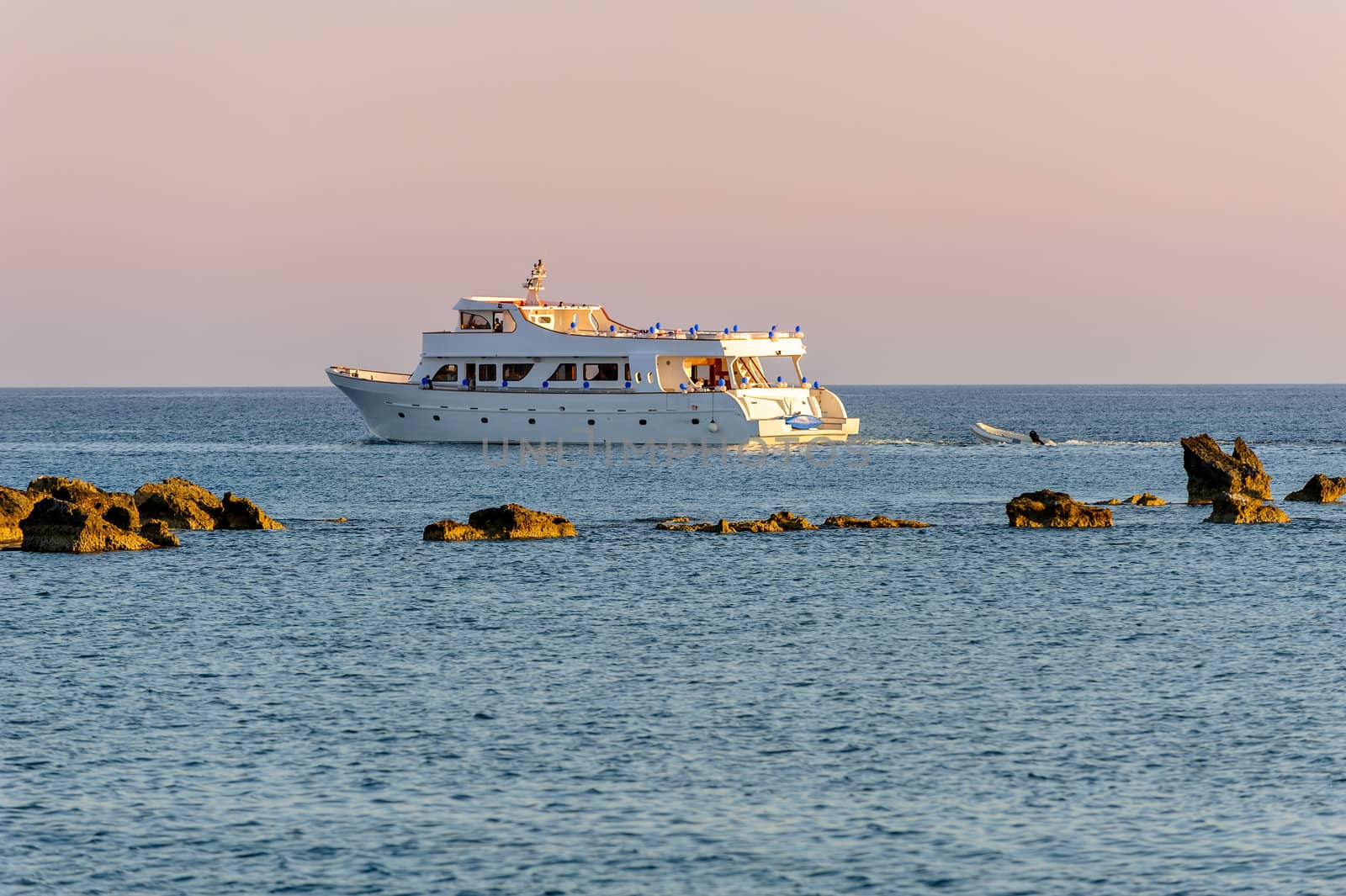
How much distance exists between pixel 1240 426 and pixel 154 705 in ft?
328

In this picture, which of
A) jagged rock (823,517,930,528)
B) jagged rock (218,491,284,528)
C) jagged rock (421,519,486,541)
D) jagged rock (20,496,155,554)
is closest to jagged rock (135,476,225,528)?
jagged rock (218,491,284,528)

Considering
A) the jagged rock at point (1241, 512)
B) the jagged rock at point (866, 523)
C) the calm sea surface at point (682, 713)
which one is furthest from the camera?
the jagged rock at point (866, 523)

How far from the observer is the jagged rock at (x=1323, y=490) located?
4488cm

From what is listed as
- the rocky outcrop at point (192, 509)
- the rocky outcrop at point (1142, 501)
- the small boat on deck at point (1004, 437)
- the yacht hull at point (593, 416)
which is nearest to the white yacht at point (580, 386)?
the yacht hull at point (593, 416)

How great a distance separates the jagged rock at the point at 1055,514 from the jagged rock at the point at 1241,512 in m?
2.69

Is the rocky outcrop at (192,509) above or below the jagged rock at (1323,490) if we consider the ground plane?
below

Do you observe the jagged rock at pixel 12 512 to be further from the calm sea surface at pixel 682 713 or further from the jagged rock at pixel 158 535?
the jagged rock at pixel 158 535

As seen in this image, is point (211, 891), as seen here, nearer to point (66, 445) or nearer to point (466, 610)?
point (466, 610)

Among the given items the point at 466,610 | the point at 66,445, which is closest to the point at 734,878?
the point at 466,610

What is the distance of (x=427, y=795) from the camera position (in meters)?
15.4

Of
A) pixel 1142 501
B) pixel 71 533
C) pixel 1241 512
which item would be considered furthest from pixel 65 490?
pixel 1142 501

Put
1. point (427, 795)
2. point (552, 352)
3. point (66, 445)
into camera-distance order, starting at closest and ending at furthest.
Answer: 1. point (427, 795)
2. point (552, 352)
3. point (66, 445)

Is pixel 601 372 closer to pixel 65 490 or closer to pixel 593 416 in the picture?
pixel 593 416

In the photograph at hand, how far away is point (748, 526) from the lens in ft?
129
